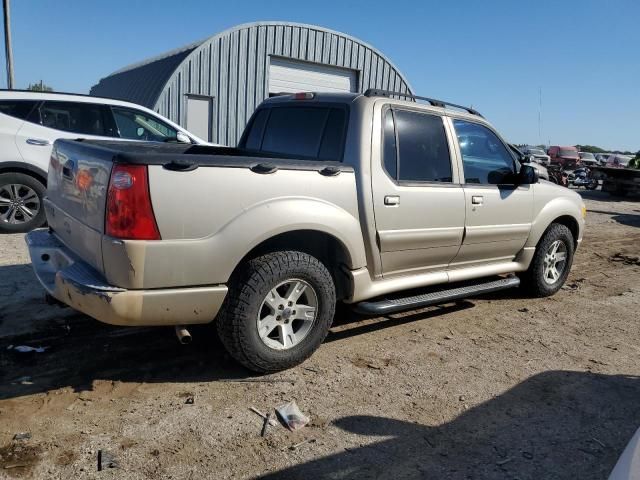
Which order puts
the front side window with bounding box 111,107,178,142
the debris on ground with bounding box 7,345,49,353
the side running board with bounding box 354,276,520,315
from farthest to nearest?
the front side window with bounding box 111,107,178,142, the side running board with bounding box 354,276,520,315, the debris on ground with bounding box 7,345,49,353

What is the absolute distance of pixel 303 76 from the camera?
18125 millimetres

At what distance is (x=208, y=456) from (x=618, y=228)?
38.1 ft

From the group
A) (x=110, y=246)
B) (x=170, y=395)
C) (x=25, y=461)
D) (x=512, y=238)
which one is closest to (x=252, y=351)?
(x=170, y=395)

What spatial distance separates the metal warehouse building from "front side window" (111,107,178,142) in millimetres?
7669

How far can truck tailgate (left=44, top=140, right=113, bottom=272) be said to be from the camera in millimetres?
3218

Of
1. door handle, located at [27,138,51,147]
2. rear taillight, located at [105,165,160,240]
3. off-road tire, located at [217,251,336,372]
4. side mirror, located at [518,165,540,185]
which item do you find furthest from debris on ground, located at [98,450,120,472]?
door handle, located at [27,138,51,147]

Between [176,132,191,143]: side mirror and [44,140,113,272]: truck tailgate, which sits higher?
[176,132,191,143]: side mirror

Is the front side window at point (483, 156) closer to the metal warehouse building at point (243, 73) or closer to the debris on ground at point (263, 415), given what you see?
the debris on ground at point (263, 415)

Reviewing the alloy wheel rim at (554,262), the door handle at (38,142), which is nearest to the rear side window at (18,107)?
the door handle at (38,142)

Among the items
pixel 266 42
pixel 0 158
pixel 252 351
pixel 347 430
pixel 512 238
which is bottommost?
pixel 347 430

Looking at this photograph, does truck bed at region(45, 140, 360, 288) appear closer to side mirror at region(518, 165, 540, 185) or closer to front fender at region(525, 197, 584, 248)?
side mirror at region(518, 165, 540, 185)

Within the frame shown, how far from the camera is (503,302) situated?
586 cm

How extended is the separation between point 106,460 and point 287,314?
1.41 metres

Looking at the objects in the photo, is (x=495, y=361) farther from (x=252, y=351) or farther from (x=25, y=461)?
(x=25, y=461)
